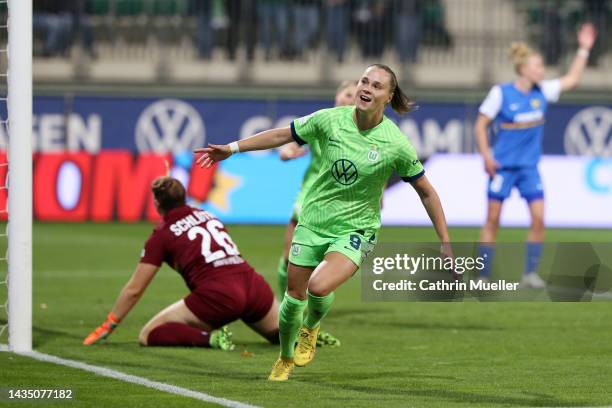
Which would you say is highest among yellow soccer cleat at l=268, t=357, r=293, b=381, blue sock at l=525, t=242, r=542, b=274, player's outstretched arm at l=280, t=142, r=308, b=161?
player's outstretched arm at l=280, t=142, r=308, b=161

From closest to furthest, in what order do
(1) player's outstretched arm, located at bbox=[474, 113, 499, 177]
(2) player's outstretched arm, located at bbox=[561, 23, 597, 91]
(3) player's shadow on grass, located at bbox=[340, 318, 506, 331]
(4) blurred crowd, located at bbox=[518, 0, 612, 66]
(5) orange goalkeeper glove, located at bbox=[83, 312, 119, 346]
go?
(5) orange goalkeeper glove, located at bbox=[83, 312, 119, 346] → (3) player's shadow on grass, located at bbox=[340, 318, 506, 331] → (1) player's outstretched arm, located at bbox=[474, 113, 499, 177] → (2) player's outstretched arm, located at bbox=[561, 23, 597, 91] → (4) blurred crowd, located at bbox=[518, 0, 612, 66]

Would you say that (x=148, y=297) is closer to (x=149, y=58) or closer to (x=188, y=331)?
(x=188, y=331)

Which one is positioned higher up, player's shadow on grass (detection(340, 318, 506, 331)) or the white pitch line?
the white pitch line

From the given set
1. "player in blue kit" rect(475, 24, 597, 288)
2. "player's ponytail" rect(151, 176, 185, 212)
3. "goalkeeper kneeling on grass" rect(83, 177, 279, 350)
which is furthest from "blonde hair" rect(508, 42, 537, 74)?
"player's ponytail" rect(151, 176, 185, 212)

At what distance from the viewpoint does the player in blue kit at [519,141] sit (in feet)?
47.3

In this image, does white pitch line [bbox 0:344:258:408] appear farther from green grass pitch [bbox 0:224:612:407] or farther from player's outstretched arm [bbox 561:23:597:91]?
player's outstretched arm [bbox 561:23:597:91]

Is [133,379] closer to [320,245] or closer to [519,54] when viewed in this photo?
[320,245]

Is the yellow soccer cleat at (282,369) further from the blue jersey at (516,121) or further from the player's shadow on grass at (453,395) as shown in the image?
the blue jersey at (516,121)

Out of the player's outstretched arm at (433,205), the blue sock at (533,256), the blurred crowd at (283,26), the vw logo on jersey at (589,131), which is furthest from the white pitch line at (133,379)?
the blurred crowd at (283,26)

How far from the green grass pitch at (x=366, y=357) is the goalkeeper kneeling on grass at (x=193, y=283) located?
184mm

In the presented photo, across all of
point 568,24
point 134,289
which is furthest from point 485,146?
point 568,24

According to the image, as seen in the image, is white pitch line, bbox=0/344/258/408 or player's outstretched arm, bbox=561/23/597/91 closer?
white pitch line, bbox=0/344/258/408

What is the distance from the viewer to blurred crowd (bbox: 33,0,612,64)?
1059 inches

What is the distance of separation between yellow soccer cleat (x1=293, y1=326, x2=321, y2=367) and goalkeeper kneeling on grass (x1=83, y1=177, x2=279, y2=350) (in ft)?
5.37
